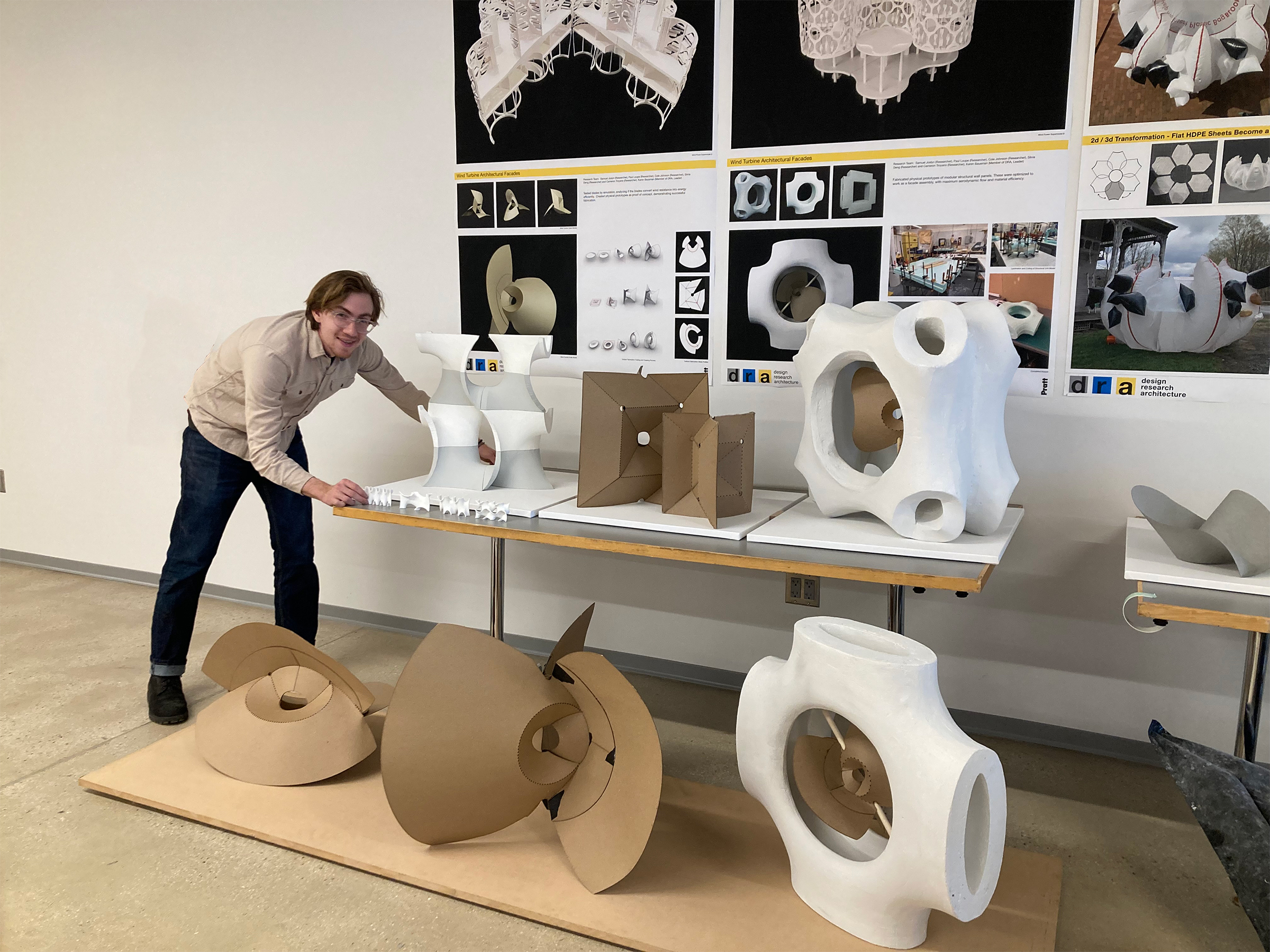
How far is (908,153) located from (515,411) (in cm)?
136

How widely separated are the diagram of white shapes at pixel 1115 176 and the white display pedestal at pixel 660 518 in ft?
3.87

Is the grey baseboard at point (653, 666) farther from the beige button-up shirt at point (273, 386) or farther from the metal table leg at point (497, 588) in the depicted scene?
the beige button-up shirt at point (273, 386)

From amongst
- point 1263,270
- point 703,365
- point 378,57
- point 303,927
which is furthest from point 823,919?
point 378,57

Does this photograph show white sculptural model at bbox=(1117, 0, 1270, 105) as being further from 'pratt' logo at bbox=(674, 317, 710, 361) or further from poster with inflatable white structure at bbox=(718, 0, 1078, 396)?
'pratt' logo at bbox=(674, 317, 710, 361)

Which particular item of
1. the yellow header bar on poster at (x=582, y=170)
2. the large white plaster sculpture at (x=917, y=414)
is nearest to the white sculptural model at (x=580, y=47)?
the yellow header bar on poster at (x=582, y=170)

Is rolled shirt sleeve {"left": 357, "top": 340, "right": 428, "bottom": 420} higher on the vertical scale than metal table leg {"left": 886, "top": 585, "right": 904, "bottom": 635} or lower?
higher

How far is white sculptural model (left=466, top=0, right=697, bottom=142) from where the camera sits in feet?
9.84

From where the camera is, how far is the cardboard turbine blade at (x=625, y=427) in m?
2.46

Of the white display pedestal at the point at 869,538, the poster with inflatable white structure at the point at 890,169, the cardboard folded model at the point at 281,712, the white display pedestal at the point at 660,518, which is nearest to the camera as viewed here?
the white display pedestal at the point at 869,538

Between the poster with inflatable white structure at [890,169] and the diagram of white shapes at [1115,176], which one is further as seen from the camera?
the poster with inflatable white structure at [890,169]

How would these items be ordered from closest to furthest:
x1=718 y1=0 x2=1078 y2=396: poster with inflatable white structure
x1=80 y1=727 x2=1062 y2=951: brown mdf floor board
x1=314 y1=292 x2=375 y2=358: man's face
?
x1=80 y1=727 x2=1062 y2=951: brown mdf floor board < x1=718 y1=0 x2=1078 y2=396: poster with inflatable white structure < x1=314 y1=292 x2=375 y2=358: man's face

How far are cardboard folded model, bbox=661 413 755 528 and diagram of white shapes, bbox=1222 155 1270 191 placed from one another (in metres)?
1.38

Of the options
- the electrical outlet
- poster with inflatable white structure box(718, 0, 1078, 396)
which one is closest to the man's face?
poster with inflatable white structure box(718, 0, 1078, 396)

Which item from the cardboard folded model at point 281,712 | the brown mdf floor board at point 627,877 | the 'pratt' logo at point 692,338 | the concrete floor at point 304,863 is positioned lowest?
the concrete floor at point 304,863
